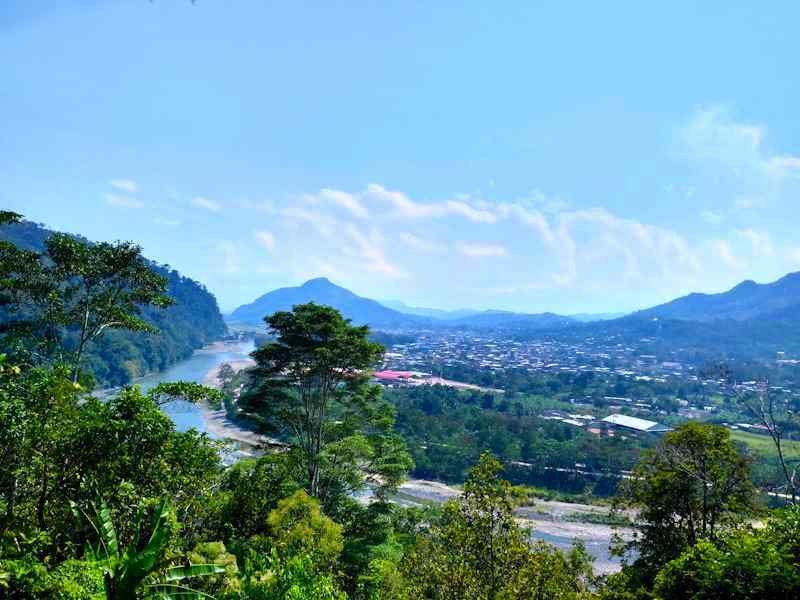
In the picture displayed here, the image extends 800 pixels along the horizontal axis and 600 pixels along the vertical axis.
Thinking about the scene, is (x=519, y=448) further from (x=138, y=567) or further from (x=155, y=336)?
(x=155, y=336)

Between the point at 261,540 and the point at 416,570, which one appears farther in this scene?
the point at 261,540

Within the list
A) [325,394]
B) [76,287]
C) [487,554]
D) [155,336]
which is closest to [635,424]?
[325,394]

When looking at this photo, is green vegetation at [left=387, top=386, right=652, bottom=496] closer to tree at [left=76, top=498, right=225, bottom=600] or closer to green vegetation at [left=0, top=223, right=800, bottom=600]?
green vegetation at [left=0, top=223, right=800, bottom=600]

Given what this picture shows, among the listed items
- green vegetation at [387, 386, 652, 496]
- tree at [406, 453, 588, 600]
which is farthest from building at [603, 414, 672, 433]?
tree at [406, 453, 588, 600]

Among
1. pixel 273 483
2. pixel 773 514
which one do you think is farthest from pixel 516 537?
pixel 273 483

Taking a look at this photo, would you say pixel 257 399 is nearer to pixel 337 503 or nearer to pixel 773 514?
pixel 337 503

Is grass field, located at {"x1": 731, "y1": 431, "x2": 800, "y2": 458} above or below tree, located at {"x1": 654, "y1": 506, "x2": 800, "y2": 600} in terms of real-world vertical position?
below

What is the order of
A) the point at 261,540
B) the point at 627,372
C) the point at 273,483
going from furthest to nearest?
the point at 627,372 → the point at 273,483 → the point at 261,540

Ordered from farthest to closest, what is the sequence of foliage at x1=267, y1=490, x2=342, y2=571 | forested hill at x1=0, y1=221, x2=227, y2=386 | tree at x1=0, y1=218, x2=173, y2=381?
forested hill at x1=0, y1=221, x2=227, y2=386 < tree at x1=0, y1=218, x2=173, y2=381 < foliage at x1=267, y1=490, x2=342, y2=571
